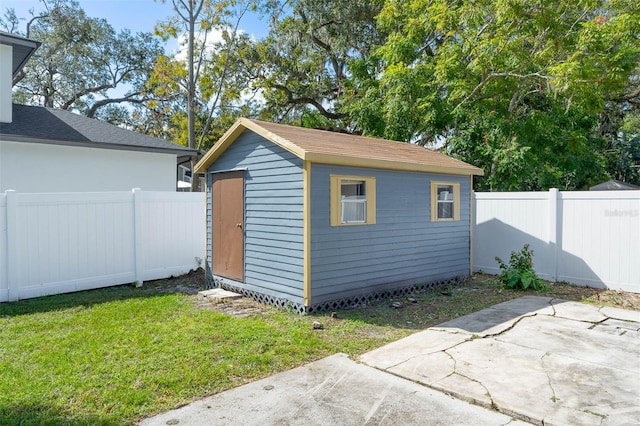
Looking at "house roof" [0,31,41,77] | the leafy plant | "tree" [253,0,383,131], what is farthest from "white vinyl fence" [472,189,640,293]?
"house roof" [0,31,41,77]

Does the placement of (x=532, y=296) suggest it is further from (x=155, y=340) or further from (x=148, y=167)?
(x=148, y=167)

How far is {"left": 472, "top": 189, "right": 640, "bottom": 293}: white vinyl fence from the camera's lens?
697 cm

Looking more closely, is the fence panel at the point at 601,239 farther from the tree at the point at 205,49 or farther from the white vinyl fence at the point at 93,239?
the tree at the point at 205,49

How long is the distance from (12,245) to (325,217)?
4569mm

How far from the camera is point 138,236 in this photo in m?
7.45

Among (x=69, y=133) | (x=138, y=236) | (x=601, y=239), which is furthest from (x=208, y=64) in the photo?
(x=601, y=239)

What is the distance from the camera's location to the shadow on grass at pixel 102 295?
5.82 m

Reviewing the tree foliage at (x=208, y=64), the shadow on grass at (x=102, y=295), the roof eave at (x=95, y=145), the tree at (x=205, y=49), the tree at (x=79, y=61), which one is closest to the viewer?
the shadow on grass at (x=102, y=295)

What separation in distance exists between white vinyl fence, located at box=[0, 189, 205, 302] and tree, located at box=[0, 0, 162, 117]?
18039 mm

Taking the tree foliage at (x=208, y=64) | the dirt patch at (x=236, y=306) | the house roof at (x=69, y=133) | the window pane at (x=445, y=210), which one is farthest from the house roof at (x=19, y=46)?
the window pane at (x=445, y=210)

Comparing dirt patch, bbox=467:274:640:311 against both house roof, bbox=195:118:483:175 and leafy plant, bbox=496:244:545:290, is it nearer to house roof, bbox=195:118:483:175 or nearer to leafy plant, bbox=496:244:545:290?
leafy plant, bbox=496:244:545:290

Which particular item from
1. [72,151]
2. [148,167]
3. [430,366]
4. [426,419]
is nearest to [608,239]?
[430,366]

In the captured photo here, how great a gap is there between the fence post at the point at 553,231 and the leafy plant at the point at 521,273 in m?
0.34

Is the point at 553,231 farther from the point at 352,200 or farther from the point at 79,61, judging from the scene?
the point at 79,61
